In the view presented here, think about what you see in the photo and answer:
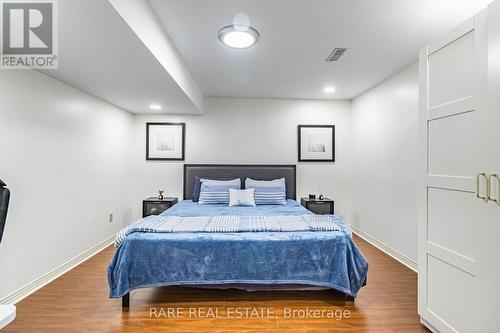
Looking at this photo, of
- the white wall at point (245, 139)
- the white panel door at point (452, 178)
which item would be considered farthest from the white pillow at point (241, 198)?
the white panel door at point (452, 178)

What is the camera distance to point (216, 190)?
412 centimetres

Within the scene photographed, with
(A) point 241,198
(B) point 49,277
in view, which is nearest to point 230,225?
(A) point 241,198

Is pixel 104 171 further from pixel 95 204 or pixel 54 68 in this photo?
pixel 54 68

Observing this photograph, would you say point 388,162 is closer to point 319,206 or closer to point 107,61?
point 319,206

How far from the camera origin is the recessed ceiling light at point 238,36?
7.70 ft

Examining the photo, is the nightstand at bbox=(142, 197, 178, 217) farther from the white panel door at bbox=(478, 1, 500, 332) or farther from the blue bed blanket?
the white panel door at bbox=(478, 1, 500, 332)

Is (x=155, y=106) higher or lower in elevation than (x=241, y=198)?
higher

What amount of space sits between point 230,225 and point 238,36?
1805 mm

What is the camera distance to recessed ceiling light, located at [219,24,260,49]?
2.35 metres

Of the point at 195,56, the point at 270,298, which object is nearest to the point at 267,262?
the point at 270,298

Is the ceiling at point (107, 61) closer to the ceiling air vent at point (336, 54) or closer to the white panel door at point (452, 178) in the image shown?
the ceiling air vent at point (336, 54)

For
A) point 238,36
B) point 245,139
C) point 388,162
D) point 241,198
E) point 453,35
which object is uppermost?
point 238,36

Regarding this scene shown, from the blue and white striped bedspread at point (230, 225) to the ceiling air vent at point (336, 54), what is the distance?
1.79m

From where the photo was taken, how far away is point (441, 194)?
183 centimetres
